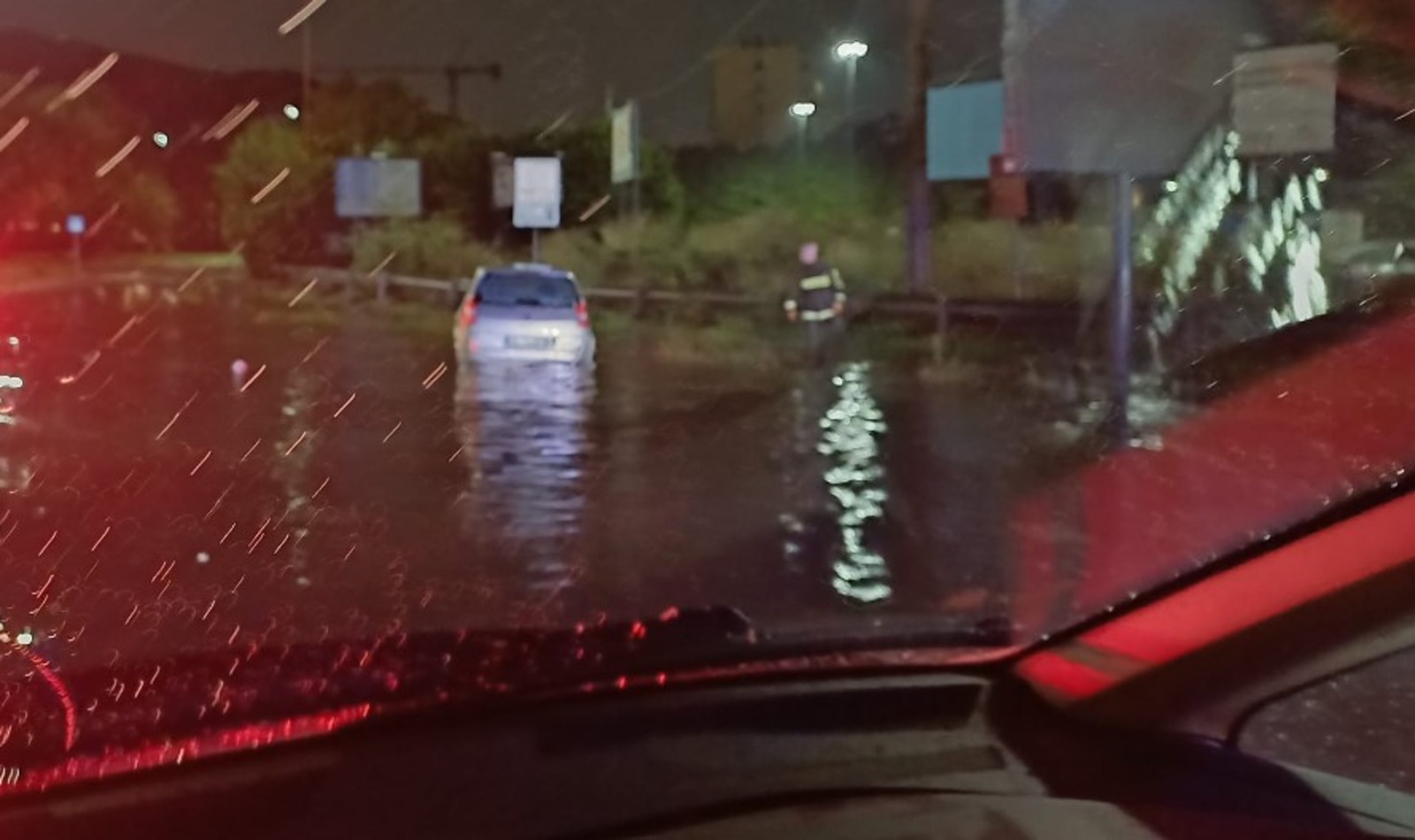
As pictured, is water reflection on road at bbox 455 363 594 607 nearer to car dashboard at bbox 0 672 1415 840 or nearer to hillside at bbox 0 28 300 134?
car dashboard at bbox 0 672 1415 840

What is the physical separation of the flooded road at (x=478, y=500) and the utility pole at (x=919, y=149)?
17.2ft

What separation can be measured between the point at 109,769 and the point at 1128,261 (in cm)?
1539

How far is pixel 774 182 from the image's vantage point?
41.1 meters

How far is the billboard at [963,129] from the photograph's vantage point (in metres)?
22.4

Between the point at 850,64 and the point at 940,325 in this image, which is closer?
the point at 940,325

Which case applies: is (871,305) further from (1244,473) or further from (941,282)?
(1244,473)

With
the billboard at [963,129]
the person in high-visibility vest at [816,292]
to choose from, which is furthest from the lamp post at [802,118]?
the person in high-visibility vest at [816,292]

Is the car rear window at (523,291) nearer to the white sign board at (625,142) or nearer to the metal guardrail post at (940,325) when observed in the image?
the metal guardrail post at (940,325)

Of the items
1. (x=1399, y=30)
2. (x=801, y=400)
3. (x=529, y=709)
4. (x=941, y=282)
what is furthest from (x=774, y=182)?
(x=529, y=709)

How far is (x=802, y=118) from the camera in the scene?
1753 inches

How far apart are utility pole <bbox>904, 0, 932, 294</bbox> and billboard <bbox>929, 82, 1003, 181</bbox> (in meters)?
0.13

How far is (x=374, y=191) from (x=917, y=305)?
2694 cm

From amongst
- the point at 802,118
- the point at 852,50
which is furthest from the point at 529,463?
the point at 802,118

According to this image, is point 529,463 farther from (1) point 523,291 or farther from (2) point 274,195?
(2) point 274,195
